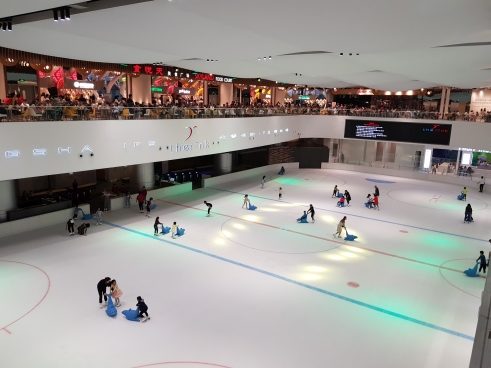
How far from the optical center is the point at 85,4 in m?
9.61

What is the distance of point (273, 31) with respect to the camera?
11164 mm

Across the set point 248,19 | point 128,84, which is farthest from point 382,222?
point 128,84

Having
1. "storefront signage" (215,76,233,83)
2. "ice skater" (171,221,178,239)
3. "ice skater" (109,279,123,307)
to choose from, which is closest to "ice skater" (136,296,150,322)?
"ice skater" (109,279,123,307)

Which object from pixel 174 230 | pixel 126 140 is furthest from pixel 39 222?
pixel 174 230

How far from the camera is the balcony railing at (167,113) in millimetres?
14438

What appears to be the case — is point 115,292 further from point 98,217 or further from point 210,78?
point 210,78

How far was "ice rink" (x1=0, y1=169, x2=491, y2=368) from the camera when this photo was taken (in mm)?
8984

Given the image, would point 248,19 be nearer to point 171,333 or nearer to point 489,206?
point 171,333

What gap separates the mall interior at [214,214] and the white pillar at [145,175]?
0.29ft

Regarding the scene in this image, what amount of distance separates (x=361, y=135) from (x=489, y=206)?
43.2ft

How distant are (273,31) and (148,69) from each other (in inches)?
584

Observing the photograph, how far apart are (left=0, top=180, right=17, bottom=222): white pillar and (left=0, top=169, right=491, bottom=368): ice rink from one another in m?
1.56

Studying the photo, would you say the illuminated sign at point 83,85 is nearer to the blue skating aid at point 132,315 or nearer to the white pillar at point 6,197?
the white pillar at point 6,197

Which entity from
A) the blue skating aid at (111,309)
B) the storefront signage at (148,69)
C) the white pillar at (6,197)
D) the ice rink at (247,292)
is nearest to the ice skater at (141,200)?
the ice rink at (247,292)
